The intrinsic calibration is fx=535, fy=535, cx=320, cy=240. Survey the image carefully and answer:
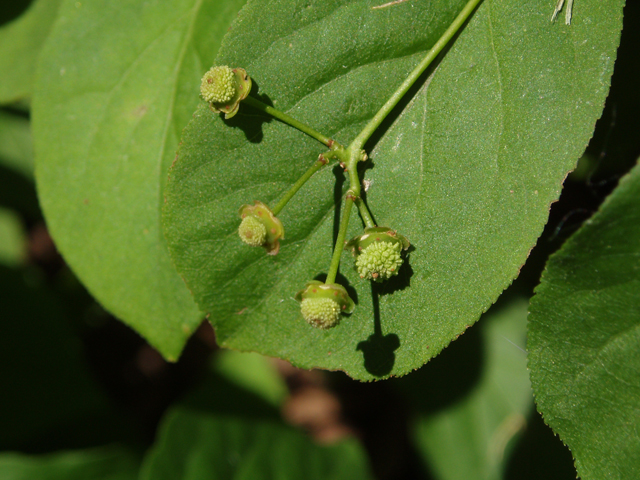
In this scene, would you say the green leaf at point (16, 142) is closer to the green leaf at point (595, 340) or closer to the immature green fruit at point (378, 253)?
the immature green fruit at point (378, 253)

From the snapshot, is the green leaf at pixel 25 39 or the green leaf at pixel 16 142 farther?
the green leaf at pixel 16 142

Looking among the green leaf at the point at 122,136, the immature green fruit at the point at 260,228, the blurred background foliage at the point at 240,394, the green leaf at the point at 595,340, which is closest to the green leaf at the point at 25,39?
the blurred background foliage at the point at 240,394

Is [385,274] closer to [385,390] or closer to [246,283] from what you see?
[246,283]

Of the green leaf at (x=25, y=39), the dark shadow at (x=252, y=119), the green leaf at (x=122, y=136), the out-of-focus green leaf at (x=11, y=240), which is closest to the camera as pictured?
the dark shadow at (x=252, y=119)

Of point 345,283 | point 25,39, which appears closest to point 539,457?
point 345,283

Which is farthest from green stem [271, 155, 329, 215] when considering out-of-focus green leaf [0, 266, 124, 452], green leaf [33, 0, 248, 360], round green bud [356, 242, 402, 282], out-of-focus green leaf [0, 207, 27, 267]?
out-of-focus green leaf [0, 207, 27, 267]

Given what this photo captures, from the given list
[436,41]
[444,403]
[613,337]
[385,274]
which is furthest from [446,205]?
[444,403]
